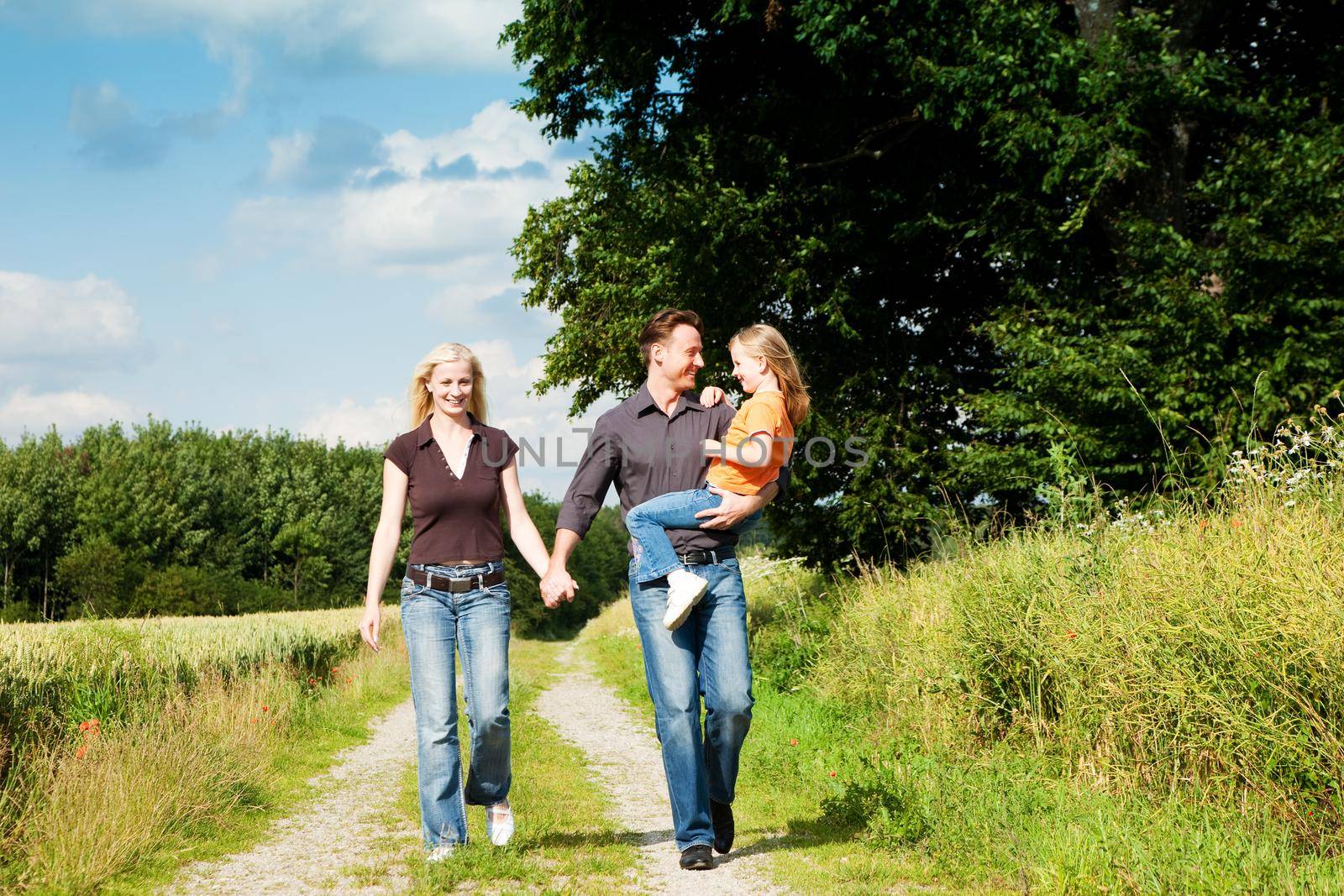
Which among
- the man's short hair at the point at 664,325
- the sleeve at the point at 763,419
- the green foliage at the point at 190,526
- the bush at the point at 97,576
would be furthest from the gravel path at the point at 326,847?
the bush at the point at 97,576

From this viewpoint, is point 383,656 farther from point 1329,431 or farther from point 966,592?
point 1329,431

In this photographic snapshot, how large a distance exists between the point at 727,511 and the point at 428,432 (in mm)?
1591

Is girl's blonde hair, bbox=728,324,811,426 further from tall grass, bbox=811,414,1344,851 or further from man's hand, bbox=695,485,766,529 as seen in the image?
tall grass, bbox=811,414,1344,851

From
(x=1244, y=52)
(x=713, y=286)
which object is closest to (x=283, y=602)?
(x=713, y=286)

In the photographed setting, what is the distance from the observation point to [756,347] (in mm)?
4871

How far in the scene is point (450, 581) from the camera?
4.79 metres

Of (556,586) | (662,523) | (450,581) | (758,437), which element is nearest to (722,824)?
(556,586)

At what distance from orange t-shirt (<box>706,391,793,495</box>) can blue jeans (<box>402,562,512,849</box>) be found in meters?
1.21

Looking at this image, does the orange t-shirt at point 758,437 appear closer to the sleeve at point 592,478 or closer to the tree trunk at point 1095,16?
the sleeve at point 592,478

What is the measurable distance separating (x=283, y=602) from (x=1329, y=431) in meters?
56.3

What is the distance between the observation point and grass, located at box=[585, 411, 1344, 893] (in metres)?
4.45

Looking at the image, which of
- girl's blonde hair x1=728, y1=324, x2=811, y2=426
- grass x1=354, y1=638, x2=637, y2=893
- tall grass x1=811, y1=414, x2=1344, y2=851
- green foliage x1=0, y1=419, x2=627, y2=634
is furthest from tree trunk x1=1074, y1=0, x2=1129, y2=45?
green foliage x1=0, y1=419, x2=627, y2=634

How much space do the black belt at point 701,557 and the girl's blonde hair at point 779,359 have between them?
76 cm

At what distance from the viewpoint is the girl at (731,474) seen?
4660 mm
